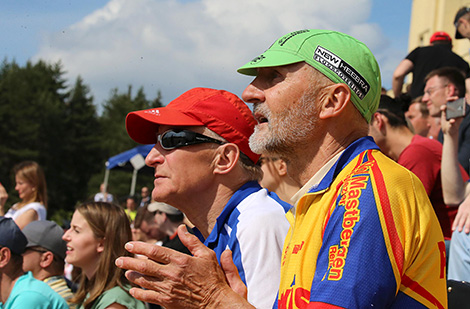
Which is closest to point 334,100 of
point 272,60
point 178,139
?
point 272,60

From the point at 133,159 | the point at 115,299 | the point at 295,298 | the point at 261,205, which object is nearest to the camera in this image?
the point at 295,298

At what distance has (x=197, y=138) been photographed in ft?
10.2

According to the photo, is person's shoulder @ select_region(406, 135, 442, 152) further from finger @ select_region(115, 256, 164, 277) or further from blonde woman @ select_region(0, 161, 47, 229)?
blonde woman @ select_region(0, 161, 47, 229)

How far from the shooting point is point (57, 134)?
56781 mm

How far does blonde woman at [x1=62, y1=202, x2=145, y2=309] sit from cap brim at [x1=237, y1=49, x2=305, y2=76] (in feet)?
8.41

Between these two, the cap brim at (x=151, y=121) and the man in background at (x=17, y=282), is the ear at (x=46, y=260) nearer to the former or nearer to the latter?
the man in background at (x=17, y=282)

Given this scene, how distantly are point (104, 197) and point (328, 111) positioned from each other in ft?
51.7

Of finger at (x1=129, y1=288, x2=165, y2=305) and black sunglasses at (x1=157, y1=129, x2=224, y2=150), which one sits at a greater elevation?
black sunglasses at (x1=157, y1=129, x2=224, y2=150)

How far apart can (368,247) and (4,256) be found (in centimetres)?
394

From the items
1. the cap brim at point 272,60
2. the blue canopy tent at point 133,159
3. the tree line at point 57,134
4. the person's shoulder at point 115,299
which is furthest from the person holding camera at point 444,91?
the tree line at point 57,134

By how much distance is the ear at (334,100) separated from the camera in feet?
7.17

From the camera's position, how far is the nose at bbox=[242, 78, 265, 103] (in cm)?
235

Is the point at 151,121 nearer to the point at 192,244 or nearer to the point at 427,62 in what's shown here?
the point at 192,244

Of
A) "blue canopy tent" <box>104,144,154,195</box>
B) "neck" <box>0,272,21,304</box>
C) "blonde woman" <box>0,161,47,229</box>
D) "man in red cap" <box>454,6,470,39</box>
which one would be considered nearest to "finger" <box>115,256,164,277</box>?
"neck" <box>0,272,21,304</box>
